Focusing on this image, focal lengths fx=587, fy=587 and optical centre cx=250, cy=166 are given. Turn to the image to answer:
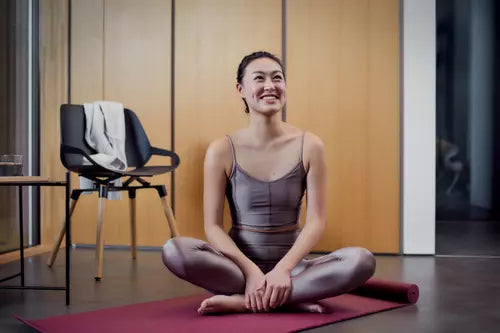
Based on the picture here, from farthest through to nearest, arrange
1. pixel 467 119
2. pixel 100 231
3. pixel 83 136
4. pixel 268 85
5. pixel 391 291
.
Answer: pixel 467 119, pixel 83 136, pixel 100 231, pixel 391 291, pixel 268 85

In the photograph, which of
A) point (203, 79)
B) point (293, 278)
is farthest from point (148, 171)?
point (293, 278)

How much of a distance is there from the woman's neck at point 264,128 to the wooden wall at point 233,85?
1.83 metres

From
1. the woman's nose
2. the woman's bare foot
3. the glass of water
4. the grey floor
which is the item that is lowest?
the grey floor

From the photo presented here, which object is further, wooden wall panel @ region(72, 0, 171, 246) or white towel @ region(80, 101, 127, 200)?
wooden wall panel @ region(72, 0, 171, 246)

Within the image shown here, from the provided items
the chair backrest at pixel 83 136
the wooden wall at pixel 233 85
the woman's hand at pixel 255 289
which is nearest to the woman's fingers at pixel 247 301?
the woman's hand at pixel 255 289

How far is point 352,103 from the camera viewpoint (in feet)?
14.0

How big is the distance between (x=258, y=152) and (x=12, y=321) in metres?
1.17

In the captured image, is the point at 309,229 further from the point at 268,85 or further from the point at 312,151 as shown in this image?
the point at 268,85

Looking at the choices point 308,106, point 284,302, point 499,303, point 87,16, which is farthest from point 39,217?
point 499,303

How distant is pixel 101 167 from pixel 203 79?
1296 mm

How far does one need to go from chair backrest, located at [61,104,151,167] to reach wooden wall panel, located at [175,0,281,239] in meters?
0.38

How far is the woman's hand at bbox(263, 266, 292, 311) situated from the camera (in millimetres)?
2174

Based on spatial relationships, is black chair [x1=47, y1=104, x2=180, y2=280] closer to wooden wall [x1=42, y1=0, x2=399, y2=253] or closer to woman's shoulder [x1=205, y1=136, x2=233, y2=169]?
wooden wall [x1=42, y1=0, x2=399, y2=253]

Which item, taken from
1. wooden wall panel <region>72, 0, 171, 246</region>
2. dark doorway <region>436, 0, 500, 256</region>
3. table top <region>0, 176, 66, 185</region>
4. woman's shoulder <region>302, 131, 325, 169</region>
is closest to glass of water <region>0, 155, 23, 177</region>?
table top <region>0, 176, 66, 185</region>
